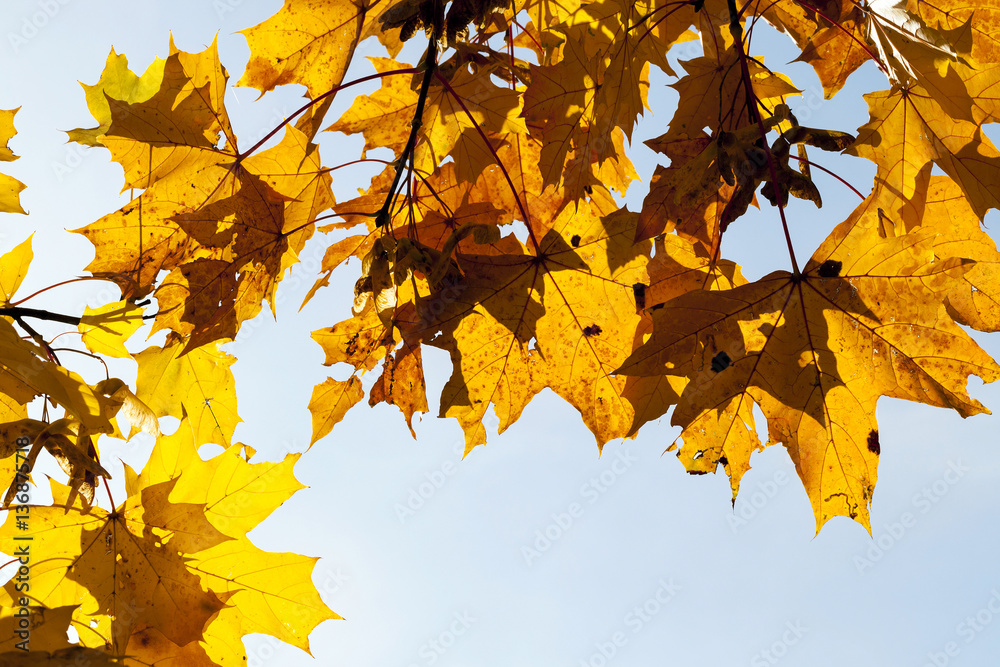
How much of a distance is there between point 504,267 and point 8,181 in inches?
45.7

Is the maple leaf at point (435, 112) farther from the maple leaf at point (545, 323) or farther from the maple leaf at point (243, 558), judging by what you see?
the maple leaf at point (243, 558)

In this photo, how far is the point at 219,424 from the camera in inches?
69.1

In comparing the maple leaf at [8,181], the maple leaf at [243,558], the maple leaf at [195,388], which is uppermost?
the maple leaf at [8,181]

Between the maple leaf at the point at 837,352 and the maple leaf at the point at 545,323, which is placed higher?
the maple leaf at the point at 545,323

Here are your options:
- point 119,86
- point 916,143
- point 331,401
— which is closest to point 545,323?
point 331,401

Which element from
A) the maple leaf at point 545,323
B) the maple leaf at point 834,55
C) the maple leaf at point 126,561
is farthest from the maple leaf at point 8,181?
the maple leaf at point 834,55

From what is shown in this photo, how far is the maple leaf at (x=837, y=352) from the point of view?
1.22 m

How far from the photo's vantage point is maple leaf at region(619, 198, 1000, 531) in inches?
47.9

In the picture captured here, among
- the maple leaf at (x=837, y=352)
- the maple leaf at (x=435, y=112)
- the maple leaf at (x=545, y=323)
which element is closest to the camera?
the maple leaf at (x=837, y=352)

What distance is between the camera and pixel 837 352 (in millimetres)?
1287

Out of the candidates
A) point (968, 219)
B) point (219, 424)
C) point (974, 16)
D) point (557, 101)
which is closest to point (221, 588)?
point (219, 424)

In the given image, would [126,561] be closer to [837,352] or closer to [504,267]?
[504,267]

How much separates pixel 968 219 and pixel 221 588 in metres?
1.76

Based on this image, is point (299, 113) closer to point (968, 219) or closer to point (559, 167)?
point (559, 167)
